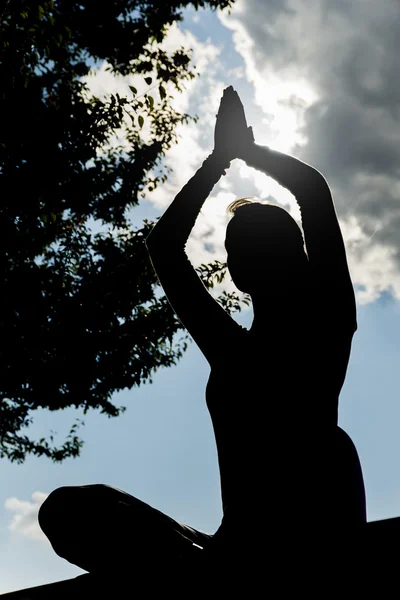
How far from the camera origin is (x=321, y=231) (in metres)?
1.52

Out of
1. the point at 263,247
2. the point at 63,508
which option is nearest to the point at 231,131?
the point at 263,247

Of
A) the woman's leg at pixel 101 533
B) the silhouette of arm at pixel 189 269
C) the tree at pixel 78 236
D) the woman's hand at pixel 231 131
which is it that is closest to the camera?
the woman's leg at pixel 101 533

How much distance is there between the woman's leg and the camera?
1217 millimetres

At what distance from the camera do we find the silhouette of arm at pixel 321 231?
4.75 ft

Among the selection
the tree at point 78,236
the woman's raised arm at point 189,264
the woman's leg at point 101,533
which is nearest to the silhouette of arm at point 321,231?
the woman's raised arm at point 189,264

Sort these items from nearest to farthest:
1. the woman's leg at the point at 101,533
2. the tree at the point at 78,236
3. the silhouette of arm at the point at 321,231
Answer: the woman's leg at the point at 101,533 < the silhouette of arm at the point at 321,231 < the tree at the point at 78,236

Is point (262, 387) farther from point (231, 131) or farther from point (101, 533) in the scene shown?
point (231, 131)

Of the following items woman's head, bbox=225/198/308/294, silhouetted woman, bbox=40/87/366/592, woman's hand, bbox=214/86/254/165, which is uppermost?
woman's hand, bbox=214/86/254/165

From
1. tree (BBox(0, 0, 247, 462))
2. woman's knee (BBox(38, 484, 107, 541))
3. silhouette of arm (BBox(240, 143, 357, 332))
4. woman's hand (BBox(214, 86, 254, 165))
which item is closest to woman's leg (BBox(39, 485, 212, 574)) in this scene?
woman's knee (BBox(38, 484, 107, 541))

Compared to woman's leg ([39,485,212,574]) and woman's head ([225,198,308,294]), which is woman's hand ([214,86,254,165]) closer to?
woman's head ([225,198,308,294])

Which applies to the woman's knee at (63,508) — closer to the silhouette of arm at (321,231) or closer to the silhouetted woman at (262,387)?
the silhouetted woman at (262,387)

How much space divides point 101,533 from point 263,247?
43.6 inches

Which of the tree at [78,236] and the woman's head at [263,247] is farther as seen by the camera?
the tree at [78,236]

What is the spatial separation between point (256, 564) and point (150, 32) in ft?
26.5
